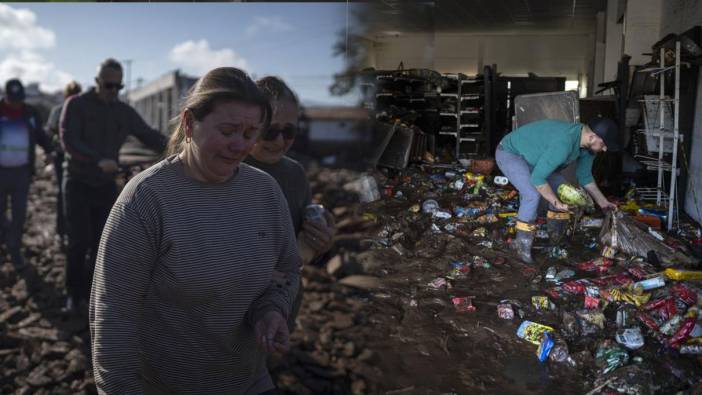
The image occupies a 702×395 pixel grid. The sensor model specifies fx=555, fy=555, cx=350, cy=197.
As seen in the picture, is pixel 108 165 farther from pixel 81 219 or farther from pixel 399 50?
pixel 399 50

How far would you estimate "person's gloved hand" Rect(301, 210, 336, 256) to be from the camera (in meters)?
1.20

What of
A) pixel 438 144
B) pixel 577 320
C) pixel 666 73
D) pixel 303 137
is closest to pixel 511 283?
pixel 577 320

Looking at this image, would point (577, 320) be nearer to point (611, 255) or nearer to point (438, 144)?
point (611, 255)

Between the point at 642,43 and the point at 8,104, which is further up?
the point at 642,43

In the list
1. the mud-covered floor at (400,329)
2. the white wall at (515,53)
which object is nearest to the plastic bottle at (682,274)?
the mud-covered floor at (400,329)

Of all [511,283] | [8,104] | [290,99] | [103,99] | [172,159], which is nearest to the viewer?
[172,159]

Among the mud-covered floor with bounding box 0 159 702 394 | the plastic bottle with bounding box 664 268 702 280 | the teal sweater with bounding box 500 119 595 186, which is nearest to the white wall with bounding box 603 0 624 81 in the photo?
the teal sweater with bounding box 500 119 595 186

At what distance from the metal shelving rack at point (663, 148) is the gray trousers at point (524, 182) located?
0.58 metres

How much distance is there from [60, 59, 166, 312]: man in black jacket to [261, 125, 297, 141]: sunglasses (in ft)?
3.21

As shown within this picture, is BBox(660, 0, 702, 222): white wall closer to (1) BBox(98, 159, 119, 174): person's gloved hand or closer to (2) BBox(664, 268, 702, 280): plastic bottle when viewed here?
(2) BBox(664, 268, 702, 280): plastic bottle

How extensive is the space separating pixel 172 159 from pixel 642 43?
9.54ft

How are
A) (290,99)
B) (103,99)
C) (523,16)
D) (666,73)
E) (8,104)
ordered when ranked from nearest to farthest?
(290,99) → (103,99) → (8,104) → (666,73) → (523,16)

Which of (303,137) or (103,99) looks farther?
(103,99)

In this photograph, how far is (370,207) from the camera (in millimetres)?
1825
